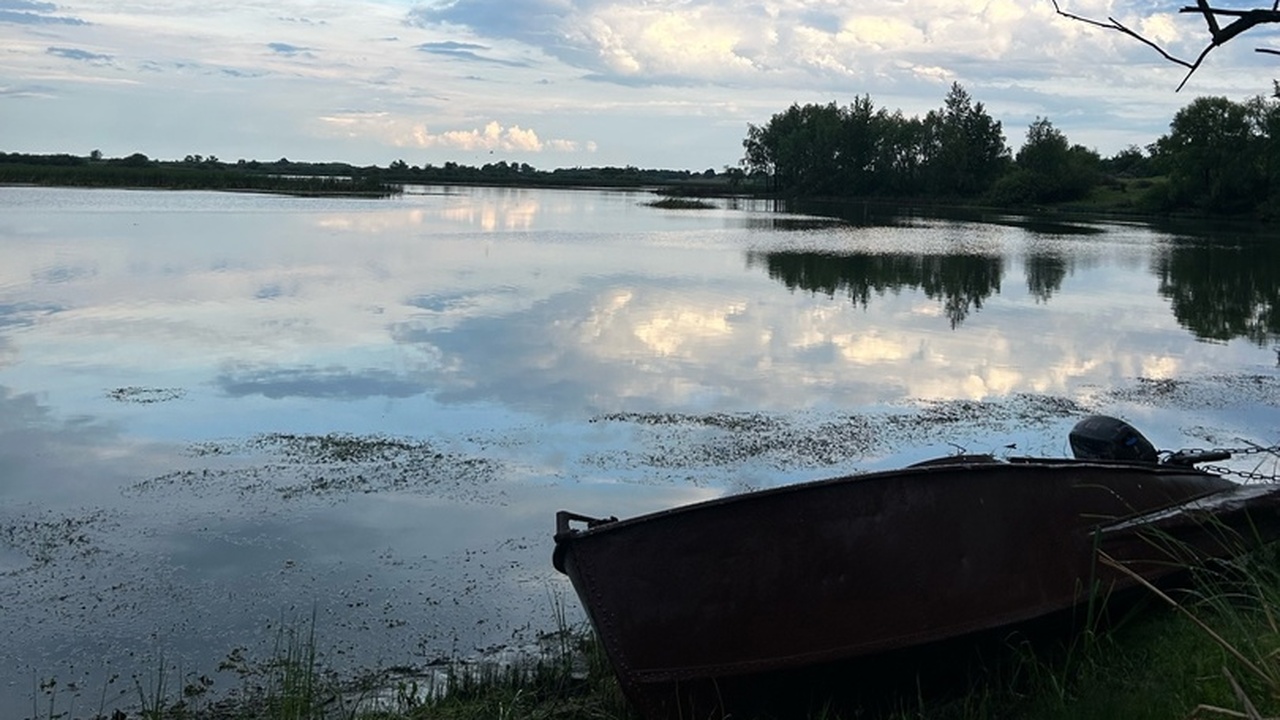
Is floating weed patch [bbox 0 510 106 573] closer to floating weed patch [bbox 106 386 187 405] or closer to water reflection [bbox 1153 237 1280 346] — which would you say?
floating weed patch [bbox 106 386 187 405]

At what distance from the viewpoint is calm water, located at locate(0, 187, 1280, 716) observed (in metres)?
6.65

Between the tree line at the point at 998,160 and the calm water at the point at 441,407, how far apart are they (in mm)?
44840

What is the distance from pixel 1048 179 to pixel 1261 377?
A: 75.2m

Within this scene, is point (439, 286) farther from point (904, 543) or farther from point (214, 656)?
point (904, 543)

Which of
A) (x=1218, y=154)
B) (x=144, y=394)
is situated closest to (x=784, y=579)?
(x=144, y=394)

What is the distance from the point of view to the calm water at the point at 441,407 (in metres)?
6.65

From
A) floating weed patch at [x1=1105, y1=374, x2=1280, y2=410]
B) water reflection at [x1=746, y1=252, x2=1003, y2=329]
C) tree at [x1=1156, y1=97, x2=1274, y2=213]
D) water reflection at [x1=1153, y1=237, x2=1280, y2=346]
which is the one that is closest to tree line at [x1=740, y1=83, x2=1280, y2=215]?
tree at [x1=1156, y1=97, x2=1274, y2=213]

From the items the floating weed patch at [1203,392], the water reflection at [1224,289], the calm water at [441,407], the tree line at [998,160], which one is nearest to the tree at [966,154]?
the tree line at [998,160]

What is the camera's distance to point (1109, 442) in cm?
710

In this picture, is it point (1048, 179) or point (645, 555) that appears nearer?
point (645, 555)

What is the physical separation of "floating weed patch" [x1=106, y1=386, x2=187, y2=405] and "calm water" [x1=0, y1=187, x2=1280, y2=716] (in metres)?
0.05

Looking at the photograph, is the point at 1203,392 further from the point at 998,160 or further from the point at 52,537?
the point at 998,160

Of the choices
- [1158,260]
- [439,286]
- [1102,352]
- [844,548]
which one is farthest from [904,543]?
[1158,260]

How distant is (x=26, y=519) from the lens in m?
7.80
